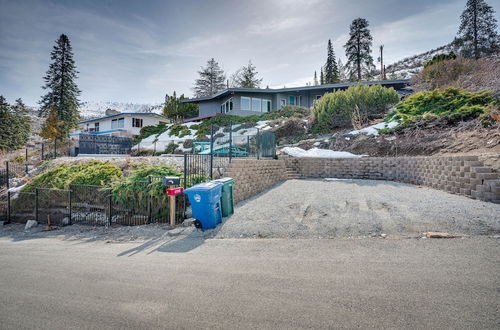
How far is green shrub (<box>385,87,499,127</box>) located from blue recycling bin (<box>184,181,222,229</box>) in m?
12.0

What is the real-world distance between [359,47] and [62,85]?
154ft

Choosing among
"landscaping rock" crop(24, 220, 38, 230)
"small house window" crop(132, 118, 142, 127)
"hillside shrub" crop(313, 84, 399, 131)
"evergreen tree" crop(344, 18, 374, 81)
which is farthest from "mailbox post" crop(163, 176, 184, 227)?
"evergreen tree" crop(344, 18, 374, 81)

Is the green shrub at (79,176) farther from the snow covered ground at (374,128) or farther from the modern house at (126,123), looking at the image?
the modern house at (126,123)

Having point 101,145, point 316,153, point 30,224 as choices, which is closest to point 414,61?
point 316,153

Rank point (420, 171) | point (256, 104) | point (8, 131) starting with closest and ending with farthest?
1. point (420, 171)
2. point (256, 104)
3. point (8, 131)

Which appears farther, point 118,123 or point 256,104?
point 118,123

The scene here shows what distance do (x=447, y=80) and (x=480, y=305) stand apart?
2247 centimetres

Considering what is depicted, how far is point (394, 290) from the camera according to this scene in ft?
9.87

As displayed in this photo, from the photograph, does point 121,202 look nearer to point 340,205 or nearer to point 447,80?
point 340,205

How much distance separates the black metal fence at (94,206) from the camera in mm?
7777

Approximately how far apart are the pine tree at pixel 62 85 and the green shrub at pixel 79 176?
3019cm

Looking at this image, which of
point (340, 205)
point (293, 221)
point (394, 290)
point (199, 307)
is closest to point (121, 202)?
point (293, 221)

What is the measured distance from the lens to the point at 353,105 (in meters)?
17.6

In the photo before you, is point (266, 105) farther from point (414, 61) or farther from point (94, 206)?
point (414, 61)
